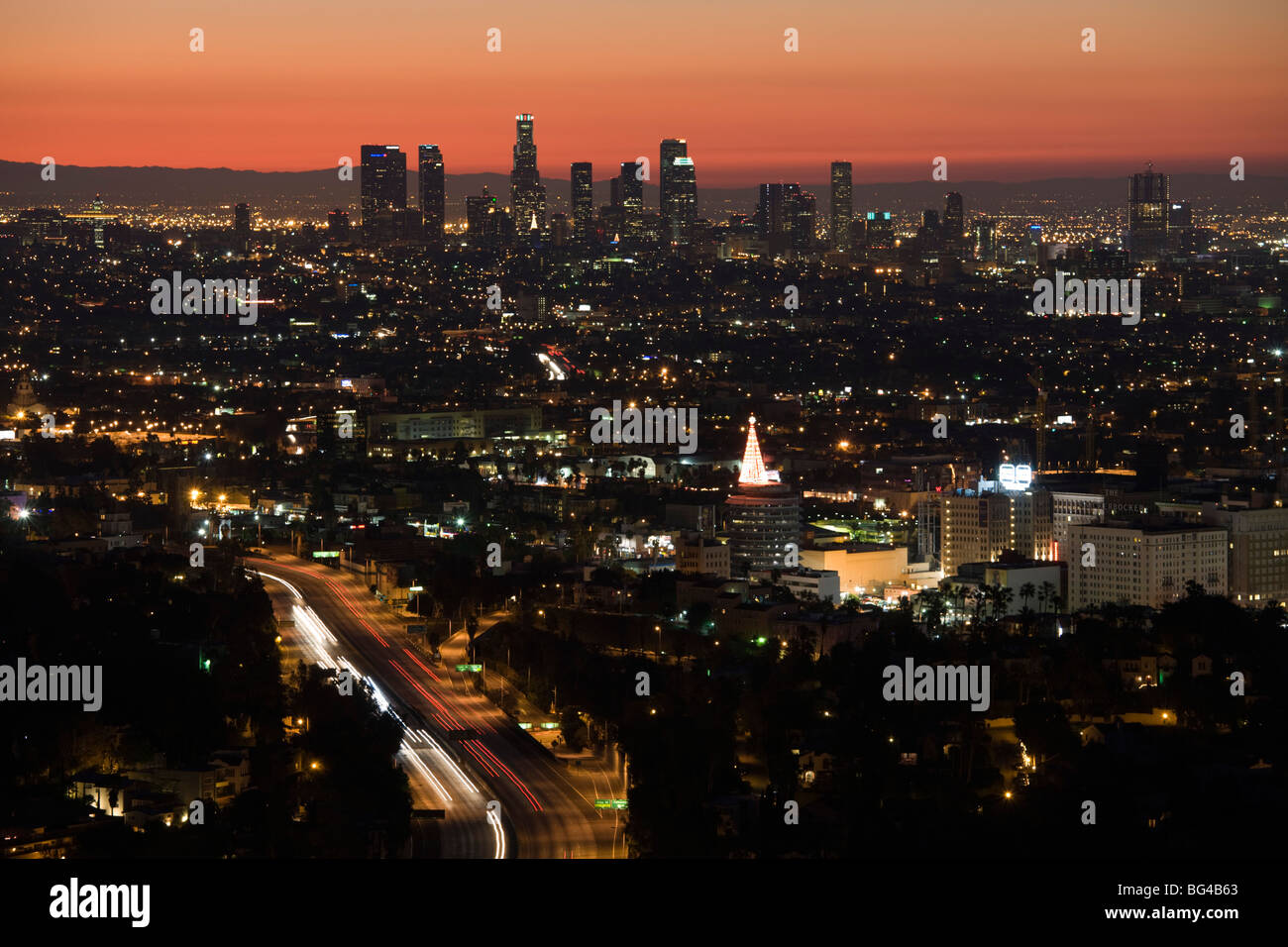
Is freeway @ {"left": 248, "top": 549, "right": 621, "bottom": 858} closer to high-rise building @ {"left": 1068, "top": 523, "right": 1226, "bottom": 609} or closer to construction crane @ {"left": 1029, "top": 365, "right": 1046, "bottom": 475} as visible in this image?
high-rise building @ {"left": 1068, "top": 523, "right": 1226, "bottom": 609}

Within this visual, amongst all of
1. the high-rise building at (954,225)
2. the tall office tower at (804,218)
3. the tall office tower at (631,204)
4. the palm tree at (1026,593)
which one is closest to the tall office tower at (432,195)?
the tall office tower at (631,204)

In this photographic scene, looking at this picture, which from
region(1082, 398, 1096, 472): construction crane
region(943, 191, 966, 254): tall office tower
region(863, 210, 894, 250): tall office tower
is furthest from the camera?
region(863, 210, 894, 250): tall office tower

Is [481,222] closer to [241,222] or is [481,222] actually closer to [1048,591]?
[241,222]

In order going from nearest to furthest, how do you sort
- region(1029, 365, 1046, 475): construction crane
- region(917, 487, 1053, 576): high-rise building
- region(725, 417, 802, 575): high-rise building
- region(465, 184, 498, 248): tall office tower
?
region(725, 417, 802, 575): high-rise building → region(917, 487, 1053, 576): high-rise building → region(1029, 365, 1046, 475): construction crane → region(465, 184, 498, 248): tall office tower

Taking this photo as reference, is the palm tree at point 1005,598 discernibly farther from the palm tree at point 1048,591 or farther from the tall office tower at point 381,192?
the tall office tower at point 381,192

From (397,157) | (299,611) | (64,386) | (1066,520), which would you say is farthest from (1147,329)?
(299,611)

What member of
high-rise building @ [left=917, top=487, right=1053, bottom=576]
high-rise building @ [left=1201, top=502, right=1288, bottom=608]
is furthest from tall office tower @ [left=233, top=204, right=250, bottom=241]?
high-rise building @ [left=1201, top=502, right=1288, bottom=608]

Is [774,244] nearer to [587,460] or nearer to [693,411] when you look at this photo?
[693,411]

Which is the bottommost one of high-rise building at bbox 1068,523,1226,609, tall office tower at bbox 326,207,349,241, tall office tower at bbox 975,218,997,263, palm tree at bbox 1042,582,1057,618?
palm tree at bbox 1042,582,1057,618
